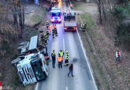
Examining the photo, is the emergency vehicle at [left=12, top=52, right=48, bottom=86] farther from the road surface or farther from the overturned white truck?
the road surface

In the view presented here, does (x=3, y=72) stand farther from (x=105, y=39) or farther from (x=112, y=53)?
(x=105, y=39)

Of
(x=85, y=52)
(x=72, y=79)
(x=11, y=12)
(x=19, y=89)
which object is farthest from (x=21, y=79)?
(x=11, y=12)

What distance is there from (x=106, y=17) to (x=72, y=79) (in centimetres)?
1853

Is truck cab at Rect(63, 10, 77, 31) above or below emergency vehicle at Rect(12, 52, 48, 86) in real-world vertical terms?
above

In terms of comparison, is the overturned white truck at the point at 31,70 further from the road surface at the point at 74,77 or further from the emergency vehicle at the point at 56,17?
the emergency vehicle at the point at 56,17

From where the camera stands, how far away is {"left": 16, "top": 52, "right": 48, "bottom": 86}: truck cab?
53.1ft

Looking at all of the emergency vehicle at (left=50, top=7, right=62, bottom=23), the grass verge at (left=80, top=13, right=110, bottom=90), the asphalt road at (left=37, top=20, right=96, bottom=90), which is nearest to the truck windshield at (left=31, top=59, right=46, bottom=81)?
the asphalt road at (left=37, top=20, right=96, bottom=90)

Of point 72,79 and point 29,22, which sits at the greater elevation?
point 29,22

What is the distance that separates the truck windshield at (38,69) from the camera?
53.0 feet

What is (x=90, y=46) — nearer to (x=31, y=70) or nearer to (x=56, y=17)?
(x=31, y=70)

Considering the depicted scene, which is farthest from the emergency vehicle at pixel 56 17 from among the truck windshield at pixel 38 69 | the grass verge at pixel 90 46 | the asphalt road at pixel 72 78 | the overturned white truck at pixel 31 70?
the truck windshield at pixel 38 69

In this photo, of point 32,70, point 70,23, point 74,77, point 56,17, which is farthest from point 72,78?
point 56,17

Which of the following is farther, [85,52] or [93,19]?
[93,19]

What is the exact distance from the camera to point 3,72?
1858cm
